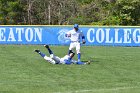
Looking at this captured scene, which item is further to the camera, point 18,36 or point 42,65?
point 18,36

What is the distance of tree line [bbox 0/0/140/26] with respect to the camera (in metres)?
46.2

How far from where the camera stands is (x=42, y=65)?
18719mm

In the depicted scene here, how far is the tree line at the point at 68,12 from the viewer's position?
4616 centimetres

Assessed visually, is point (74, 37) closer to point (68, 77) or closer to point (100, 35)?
point (68, 77)

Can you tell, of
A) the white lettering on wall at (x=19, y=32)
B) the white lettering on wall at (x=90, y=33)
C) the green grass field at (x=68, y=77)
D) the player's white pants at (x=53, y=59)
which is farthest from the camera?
the white lettering on wall at (x=19, y=32)

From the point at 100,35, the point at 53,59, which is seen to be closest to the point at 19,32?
the point at 100,35

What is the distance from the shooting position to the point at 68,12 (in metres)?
49.0

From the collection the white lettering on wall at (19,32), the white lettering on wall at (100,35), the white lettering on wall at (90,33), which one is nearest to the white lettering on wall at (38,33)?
the white lettering on wall at (19,32)

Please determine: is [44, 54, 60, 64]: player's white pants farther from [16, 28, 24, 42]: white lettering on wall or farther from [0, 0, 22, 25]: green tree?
[0, 0, 22, 25]: green tree

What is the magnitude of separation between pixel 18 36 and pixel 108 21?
1434 centimetres

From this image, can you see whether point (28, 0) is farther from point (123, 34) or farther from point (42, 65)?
point (42, 65)

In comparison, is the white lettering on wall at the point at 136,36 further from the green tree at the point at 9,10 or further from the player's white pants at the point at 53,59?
the green tree at the point at 9,10

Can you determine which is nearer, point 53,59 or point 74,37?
point 53,59

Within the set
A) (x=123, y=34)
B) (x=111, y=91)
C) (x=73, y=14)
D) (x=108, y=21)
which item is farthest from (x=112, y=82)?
(x=73, y=14)
